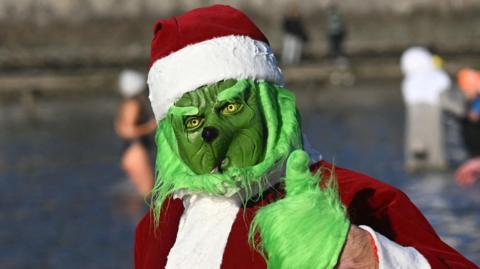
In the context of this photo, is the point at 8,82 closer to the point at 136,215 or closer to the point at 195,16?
the point at 136,215

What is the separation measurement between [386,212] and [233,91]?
1.34 ft

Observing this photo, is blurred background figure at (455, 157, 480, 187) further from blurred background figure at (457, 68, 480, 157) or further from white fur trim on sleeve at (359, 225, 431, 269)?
white fur trim on sleeve at (359, 225, 431, 269)

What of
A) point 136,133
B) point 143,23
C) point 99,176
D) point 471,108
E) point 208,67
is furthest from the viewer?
point 143,23

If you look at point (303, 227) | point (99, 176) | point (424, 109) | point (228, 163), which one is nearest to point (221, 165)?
point (228, 163)

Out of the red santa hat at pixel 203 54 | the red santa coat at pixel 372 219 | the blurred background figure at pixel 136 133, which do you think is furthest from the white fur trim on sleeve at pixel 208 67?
the blurred background figure at pixel 136 133

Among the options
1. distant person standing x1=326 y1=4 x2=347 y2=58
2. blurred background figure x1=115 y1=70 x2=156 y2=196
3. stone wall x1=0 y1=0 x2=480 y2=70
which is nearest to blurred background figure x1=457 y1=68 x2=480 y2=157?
blurred background figure x1=115 y1=70 x2=156 y2=196

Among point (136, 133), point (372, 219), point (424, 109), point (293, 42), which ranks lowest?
point (293, 42)

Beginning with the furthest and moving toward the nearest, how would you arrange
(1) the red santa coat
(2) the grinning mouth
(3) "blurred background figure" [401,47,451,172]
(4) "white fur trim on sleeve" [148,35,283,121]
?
(3) "blurred background figure" [401,47,451,172] < (4) "white fur trim on sleeve" [148,35,283,121] < (2) the grinning mouth < (1) the red santa coat

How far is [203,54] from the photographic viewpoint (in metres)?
2.77

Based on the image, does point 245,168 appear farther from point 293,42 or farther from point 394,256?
point 293,42

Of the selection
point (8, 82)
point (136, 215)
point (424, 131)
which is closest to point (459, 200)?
point (424, 131)

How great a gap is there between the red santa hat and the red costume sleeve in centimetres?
28

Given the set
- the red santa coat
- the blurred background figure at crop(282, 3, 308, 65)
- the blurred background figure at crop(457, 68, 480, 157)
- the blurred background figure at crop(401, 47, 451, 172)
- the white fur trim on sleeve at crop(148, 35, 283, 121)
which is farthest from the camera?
the blurred background figure at crop(282, 3, 308, 65)

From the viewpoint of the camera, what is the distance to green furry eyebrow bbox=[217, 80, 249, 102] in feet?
8.66
